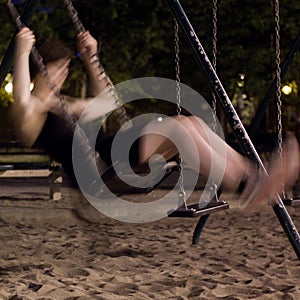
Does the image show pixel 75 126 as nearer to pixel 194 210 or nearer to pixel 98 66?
pixel 98 66

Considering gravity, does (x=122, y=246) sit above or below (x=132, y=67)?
below

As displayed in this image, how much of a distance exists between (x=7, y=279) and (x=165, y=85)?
1615 cm

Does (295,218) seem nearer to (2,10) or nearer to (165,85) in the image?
(2,10)

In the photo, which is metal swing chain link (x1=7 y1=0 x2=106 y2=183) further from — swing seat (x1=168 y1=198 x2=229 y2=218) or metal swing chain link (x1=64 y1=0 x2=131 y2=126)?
swing seat (x1=168 y1=198 x2=229 y2=218)

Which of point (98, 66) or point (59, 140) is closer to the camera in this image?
point (59, 140)

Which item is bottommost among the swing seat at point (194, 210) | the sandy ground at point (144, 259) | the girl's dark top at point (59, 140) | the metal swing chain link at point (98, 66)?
the sandy ground at point (144, 259)

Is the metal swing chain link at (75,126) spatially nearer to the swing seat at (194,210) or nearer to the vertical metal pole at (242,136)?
the swing seat at (194,210)

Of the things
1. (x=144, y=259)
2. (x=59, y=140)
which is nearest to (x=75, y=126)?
(x=59, y=140)

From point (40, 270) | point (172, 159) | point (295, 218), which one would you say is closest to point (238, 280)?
point (172, 159)

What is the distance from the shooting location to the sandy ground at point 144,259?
381cm

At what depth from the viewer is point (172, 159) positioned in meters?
3.84

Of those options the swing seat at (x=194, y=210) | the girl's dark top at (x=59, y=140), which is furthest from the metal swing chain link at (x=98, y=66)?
the swing seat at (x=194, y=210)

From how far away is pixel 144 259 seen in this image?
475 cm

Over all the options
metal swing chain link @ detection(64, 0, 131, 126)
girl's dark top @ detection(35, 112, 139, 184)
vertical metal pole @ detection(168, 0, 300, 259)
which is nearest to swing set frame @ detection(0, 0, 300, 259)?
vertical metal pole @ detection(168, 0, 300, 259)
